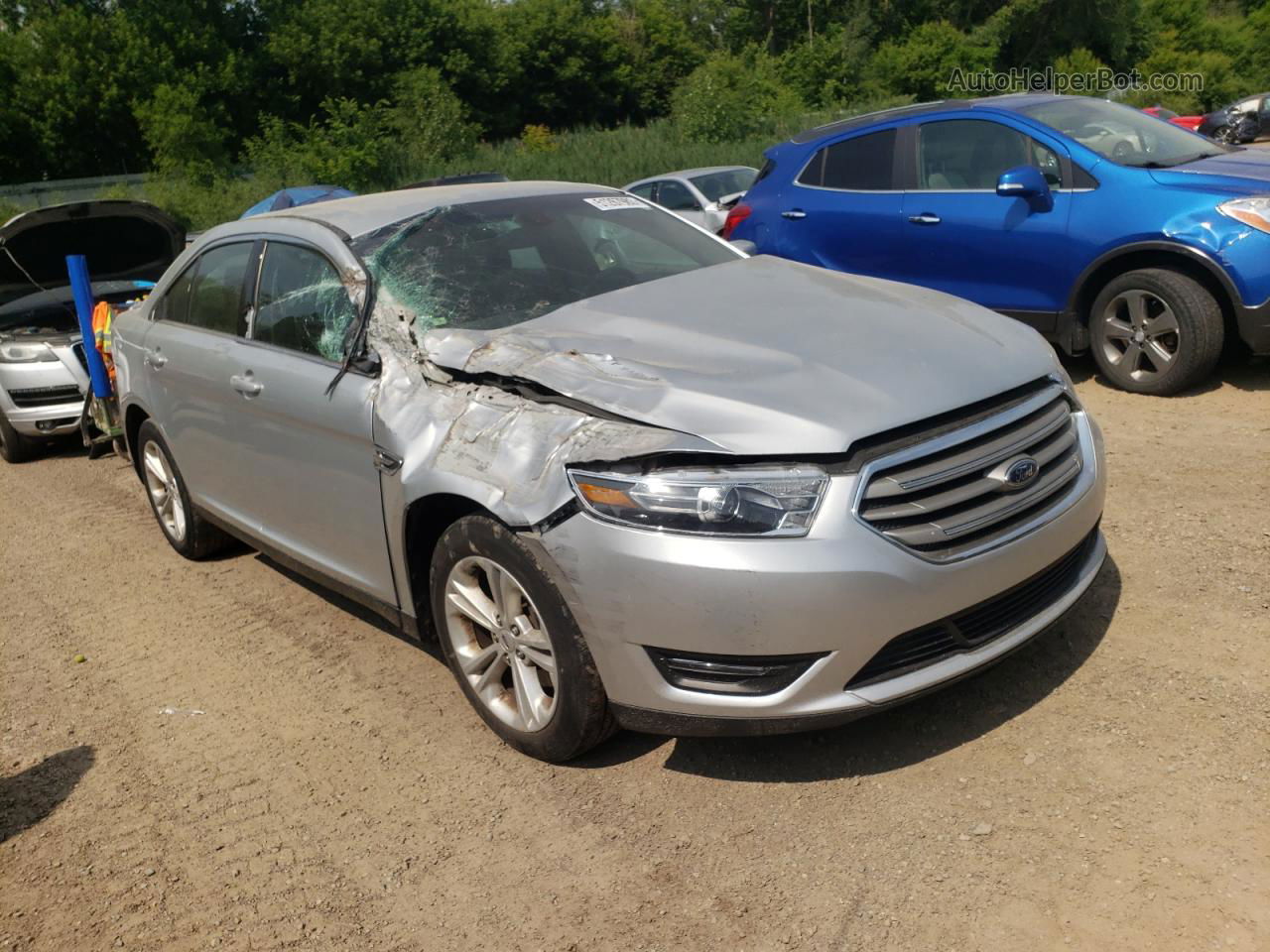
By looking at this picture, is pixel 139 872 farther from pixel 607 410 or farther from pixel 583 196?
pixel 583 196

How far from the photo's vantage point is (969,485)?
3049mm

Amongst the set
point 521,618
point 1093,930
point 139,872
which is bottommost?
point 139,872

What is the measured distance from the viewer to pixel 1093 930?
8.30 ft

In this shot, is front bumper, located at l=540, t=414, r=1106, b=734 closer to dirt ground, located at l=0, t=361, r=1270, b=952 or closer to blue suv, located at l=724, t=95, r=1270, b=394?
dirt ground, located at l=0, t=361, r=1270, b=952

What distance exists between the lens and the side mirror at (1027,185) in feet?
21.4

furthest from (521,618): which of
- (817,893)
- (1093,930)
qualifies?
(1093,930)

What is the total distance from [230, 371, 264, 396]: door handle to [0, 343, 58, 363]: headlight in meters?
4.51

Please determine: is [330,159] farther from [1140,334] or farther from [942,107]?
[1140,334]

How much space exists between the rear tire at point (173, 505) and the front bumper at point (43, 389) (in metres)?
2.63

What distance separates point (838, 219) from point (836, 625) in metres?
5.47

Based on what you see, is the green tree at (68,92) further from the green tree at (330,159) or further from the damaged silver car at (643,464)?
the damaged silver car at (643,464)

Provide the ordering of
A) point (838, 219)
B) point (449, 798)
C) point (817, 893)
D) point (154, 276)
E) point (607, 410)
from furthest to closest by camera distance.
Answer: point (154, 276)
point (838, 219)
point (449, 798)
point (607, 410)
point (817, 893)

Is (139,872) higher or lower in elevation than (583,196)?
lower

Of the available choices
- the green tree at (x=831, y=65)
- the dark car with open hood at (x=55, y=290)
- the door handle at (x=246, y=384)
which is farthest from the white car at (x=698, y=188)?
the green tree at (x=831, y=65)
